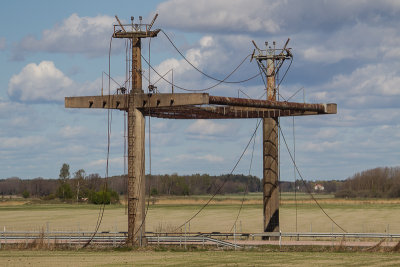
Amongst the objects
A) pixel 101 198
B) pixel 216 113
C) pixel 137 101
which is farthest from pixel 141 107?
pixel 101 198

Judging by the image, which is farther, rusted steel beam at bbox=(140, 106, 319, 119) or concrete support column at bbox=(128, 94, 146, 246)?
rusted steel beam at bbox=(140, 106, 319, 119)

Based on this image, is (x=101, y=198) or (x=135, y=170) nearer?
(x=135, y=170)

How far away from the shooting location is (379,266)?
29.5 metres

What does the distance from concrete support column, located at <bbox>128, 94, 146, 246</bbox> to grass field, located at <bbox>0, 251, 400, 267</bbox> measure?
276cm

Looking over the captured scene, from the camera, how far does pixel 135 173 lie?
41.9 m

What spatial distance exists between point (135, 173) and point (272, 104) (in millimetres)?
8709

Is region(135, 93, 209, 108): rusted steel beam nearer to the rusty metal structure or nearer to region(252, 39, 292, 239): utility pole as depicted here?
the rusty metal structure

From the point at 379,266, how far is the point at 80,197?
134633 mm

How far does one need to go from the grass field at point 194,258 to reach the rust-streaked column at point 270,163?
37.8 feet

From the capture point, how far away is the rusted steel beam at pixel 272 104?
130ft

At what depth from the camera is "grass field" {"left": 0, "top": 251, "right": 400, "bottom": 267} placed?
3117 cm

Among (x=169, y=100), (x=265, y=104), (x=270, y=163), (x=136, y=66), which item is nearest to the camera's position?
(x=169, y=100)

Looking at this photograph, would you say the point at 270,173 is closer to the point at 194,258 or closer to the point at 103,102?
the point at 103,102

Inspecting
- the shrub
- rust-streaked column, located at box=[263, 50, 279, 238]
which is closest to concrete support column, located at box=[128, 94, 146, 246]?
rust-streaked column, located at box=[263, 50, 279, 238]
